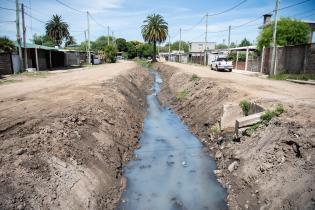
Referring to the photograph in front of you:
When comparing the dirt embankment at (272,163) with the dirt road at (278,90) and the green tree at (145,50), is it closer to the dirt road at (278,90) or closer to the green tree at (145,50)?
the dirt road at (278,90)

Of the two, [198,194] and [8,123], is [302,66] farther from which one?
[8,123]

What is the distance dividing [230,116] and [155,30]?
55527 millimetres

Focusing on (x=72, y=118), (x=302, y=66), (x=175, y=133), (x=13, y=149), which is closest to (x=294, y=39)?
(x=302, y=66)

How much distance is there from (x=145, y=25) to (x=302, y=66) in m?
47.2

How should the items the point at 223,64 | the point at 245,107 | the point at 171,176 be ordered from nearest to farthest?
the point at 171,176 < the point at 245,107 < the point at 223,64

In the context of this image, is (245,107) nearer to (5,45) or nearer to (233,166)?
(233,166)

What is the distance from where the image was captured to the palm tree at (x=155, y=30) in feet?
208

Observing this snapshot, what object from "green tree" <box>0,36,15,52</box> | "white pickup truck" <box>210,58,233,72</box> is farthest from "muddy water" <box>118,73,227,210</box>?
"white pickup truck" <box>210,58,233,72</box>

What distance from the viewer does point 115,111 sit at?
12492 mm

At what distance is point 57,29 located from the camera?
70.8 m

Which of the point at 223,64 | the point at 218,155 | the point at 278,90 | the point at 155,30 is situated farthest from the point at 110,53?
the point at 218,155

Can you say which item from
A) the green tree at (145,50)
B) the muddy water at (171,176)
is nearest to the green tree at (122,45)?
the green tree at (145,50)

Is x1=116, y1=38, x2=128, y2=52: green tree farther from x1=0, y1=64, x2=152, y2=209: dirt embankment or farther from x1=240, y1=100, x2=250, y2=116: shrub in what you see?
x1=240, y1=100, x2=250, y2=116: shrub

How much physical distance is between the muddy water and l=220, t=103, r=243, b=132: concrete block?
133 cm
